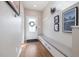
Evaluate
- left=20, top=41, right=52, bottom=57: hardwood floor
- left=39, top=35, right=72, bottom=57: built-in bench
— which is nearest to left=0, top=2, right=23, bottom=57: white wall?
left=39, top=35, right=72, bottom=57: built-in bench

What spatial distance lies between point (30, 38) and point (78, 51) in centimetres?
720

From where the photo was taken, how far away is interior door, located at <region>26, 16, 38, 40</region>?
8734mm

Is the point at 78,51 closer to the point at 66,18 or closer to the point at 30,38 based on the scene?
the point at 66,18

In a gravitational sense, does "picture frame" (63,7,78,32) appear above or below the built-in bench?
above

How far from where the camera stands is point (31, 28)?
8.88 meters

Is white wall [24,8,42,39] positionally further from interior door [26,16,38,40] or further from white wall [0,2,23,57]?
white wall [0,2,23,57]

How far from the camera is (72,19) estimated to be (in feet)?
9.42

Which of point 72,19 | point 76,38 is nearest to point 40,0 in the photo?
point 72,19

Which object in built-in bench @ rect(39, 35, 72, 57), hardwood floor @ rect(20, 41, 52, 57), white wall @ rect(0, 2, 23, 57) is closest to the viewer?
white wall @ rect(0, 2, 23, 57)

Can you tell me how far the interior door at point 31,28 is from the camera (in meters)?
8.73

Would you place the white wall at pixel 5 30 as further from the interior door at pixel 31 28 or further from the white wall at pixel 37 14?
the white wall at pixel 37 14

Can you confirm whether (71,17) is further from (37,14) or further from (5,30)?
(37,14)

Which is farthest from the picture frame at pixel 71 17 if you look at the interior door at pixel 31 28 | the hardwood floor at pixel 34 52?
the interior door at pixel 31 28

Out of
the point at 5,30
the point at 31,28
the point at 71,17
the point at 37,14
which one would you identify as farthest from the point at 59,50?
the point at 37,14
